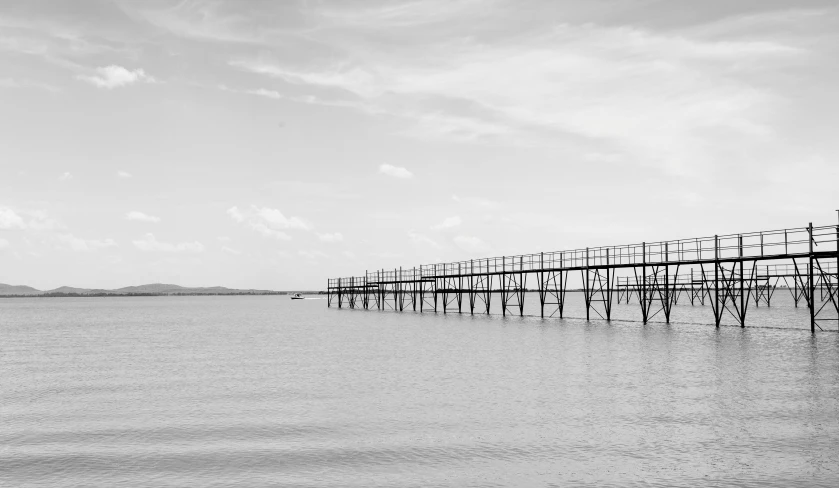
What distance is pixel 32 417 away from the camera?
→ 1628 cm

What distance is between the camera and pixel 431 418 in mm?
15164

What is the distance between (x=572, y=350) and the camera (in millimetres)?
28922

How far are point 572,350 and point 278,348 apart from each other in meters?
14.1

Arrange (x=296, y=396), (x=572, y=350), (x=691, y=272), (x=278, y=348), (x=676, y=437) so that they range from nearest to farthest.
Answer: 1. (x=676, y=437)
2. (x=296, y=396)
3. (x=572, y=350)
4. (x=278, y=348)
5. (x=691, y=272)

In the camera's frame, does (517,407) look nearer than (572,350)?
Yes

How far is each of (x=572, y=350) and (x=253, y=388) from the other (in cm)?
1446

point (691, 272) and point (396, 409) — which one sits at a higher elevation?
point (691, 272)

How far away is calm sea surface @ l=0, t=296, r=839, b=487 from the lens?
11.1m

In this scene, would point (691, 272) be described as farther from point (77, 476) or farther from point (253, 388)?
point (77, 476)

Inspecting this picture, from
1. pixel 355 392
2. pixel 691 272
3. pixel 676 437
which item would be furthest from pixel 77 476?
pixel 691 272

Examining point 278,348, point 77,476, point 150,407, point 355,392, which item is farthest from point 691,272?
point 77,476

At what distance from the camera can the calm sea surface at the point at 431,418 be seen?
36.3 ft

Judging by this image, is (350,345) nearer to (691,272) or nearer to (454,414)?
(454,414)

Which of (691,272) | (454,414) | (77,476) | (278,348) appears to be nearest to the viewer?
(77,476)
